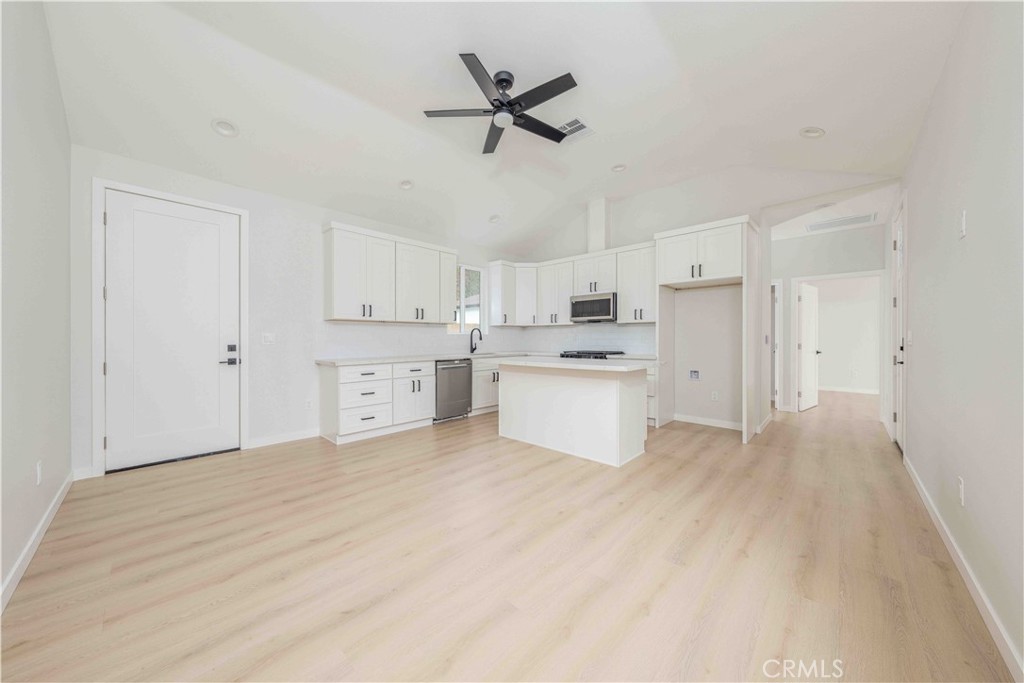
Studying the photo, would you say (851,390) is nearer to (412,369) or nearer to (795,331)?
(795,331)

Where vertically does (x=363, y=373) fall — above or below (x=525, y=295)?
below

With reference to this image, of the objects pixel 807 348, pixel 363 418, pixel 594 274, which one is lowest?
pixel 363 418

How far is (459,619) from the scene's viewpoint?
5.11ft

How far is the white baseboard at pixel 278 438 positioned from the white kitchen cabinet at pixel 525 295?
3.46 m

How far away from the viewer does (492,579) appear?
1813 millimetres

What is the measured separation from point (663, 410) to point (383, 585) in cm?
410

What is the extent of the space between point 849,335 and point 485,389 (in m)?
7.81

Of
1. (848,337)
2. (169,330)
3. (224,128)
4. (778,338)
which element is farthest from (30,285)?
(848,337)

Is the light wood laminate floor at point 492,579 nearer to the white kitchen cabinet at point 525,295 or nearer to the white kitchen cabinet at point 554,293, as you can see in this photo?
the white kitchen cabinet at point 554,293

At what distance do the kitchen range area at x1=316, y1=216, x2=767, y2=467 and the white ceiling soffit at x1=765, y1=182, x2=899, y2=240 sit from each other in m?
0.84

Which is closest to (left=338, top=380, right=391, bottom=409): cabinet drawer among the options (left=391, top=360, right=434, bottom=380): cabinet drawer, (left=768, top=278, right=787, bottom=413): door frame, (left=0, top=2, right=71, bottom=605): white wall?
(left=391, top=360, right=434, bottom=380): cabinet drawer

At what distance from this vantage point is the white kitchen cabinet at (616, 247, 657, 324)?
5.03 m

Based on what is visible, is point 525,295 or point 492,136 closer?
point 492,136

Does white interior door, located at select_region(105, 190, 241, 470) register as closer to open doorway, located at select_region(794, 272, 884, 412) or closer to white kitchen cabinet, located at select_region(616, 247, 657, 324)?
white kitchen cabinet, located at select_region(616, 247, 657, 324)
